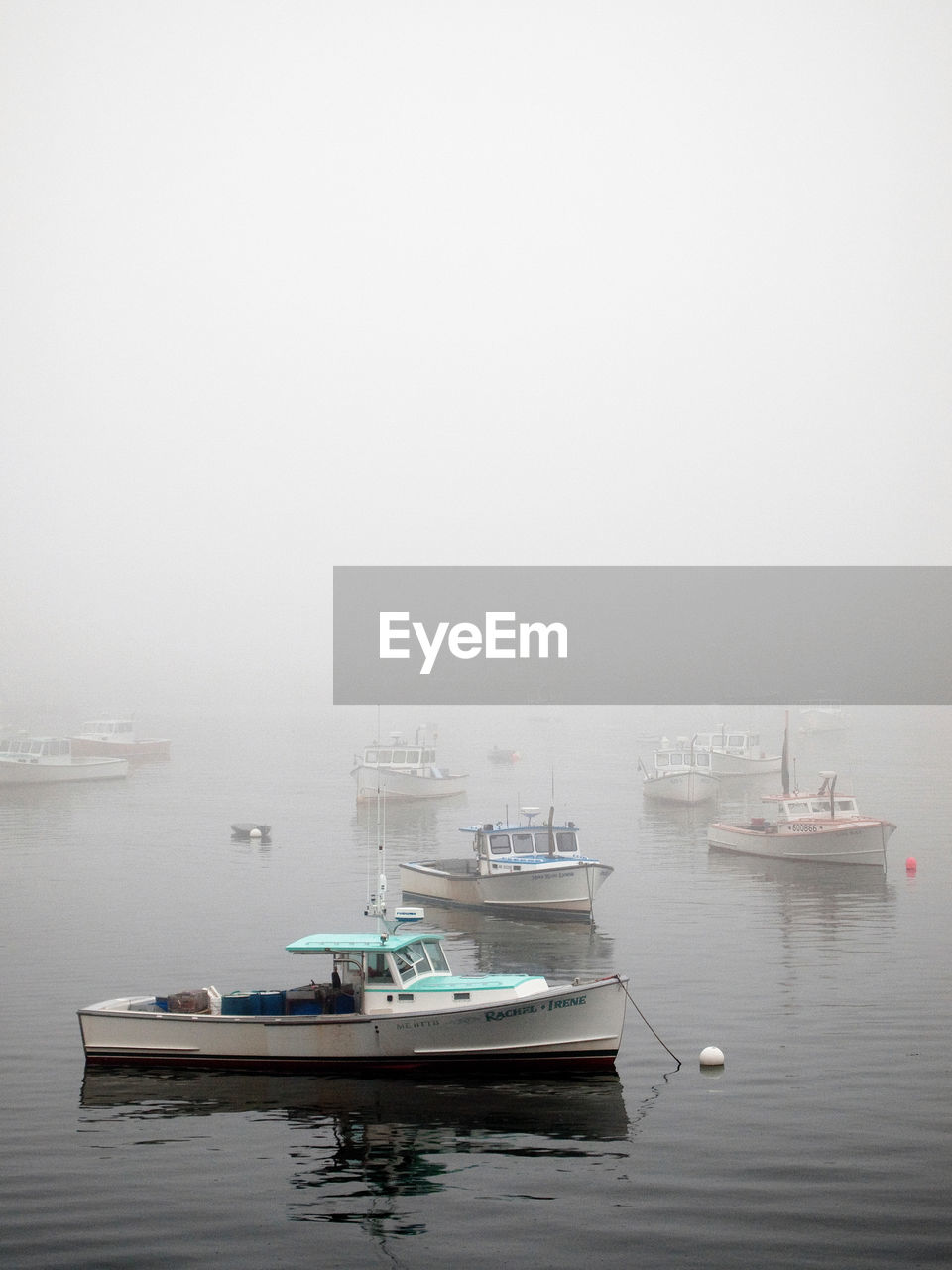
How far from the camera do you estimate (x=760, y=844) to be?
75.9 meters

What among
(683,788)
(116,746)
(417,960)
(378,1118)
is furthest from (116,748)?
(378,1118)

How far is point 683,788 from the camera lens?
118000 millimetres

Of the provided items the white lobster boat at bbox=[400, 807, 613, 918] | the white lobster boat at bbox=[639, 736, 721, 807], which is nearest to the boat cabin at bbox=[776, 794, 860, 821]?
the white lobster boat at bbox=[400, 807, 613, 918]

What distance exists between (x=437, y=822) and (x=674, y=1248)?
8335 cm

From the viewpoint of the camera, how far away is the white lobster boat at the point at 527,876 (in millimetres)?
56656

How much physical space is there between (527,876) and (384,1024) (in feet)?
85.3

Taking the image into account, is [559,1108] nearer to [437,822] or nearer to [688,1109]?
[688,1109]

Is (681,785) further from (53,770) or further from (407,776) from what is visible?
(53,770)

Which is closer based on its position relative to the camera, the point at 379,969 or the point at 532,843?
the point at 379,969

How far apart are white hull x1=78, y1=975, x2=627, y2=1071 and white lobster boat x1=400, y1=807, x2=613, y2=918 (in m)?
24.7

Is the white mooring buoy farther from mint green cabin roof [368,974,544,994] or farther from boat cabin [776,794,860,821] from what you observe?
boat cabin [776,794,860,821]

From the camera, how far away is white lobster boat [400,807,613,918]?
56.7 m

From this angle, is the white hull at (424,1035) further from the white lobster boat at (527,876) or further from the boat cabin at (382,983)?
the white lobster boat at (527,876)

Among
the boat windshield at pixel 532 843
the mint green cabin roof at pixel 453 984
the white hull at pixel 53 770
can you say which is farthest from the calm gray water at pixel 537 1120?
the white hull at pixel 53 770
